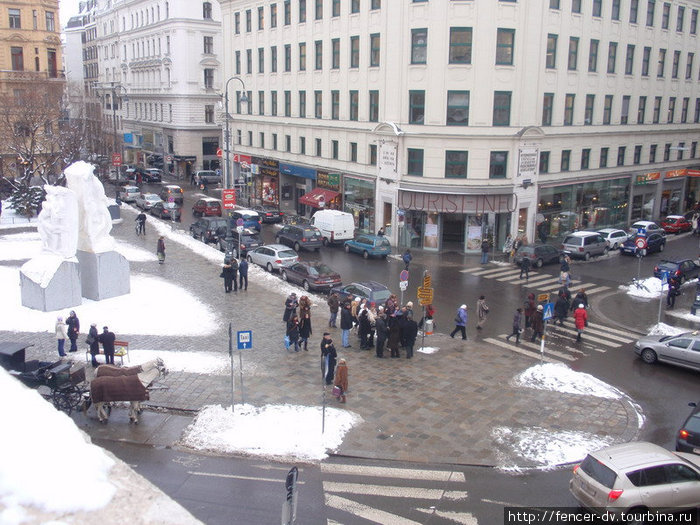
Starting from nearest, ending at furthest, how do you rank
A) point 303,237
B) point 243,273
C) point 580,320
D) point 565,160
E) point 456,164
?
point 580,320, point 243,273, point 456,164, point 303,237, point 565,160

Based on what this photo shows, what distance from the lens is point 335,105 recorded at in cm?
4550

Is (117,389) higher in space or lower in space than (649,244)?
higher

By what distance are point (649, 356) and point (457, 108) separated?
21.2 meters

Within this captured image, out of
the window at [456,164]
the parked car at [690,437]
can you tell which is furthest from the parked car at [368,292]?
the window at [456,164]

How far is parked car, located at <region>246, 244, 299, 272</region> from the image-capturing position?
3275 cm

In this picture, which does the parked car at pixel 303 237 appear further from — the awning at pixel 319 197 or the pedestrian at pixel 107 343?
the pedestrian at pixel 107 343

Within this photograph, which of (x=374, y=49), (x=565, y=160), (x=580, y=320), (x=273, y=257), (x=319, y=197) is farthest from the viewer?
(x=319, y=197)

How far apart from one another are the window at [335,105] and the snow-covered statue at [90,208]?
22849mm

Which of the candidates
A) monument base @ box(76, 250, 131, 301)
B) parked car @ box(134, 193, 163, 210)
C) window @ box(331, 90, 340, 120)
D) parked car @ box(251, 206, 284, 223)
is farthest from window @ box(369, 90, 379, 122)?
monument base @ box(76, 250, 131, 301)

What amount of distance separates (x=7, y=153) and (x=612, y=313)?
4598cm

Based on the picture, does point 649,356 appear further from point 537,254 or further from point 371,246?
point 371,246

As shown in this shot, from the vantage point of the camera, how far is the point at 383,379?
18484 mm

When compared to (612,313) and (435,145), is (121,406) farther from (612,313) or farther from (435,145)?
(435,145)

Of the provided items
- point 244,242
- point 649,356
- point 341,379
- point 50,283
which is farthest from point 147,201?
point 649,356
